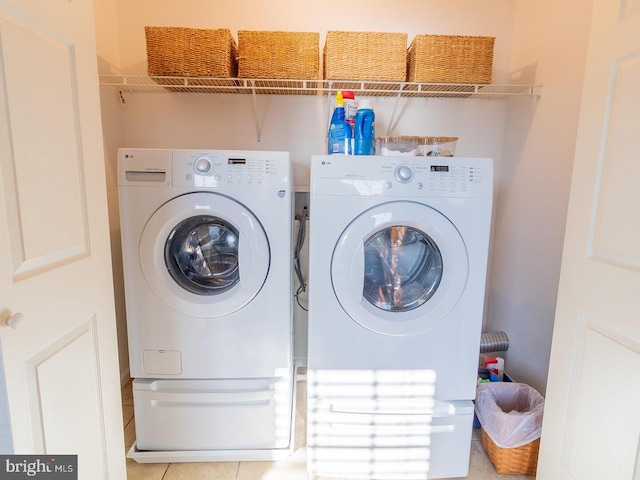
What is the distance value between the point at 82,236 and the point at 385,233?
94cm

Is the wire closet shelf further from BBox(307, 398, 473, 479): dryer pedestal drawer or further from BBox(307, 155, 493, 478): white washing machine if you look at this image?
BBox(307, 398, 473, 479): dryer pedestal drawer

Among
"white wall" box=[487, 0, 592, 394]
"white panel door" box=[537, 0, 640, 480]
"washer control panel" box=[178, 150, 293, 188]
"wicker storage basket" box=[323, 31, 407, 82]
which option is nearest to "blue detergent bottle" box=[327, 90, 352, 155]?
"wicker storage basket" box=[323, 31, 407, 82]

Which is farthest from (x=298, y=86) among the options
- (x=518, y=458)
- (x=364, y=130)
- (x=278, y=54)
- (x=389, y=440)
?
(x=518, y=458)

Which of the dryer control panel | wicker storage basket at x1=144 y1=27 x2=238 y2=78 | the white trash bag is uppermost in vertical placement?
wicker storage basket at x1=144 y1=27 x2=238 y2=78

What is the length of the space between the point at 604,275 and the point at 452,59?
45.4 inches

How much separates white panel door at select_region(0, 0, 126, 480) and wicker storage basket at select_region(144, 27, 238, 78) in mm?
702

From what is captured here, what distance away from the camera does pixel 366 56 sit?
1.53 metres

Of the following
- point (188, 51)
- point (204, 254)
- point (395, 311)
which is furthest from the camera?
point (188, 51)

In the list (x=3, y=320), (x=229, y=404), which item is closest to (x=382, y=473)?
(x=229, y=404)

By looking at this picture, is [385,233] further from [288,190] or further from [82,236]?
[82,236]

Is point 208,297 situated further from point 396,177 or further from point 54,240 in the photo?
point 396,177

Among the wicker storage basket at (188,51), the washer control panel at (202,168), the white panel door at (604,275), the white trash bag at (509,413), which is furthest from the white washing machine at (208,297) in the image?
the white panel door at (604,275)

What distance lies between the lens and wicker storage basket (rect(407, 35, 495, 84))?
1523 millimetres

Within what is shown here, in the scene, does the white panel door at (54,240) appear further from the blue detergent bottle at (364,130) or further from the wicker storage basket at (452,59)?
the wicker storage basket at (452,59)
